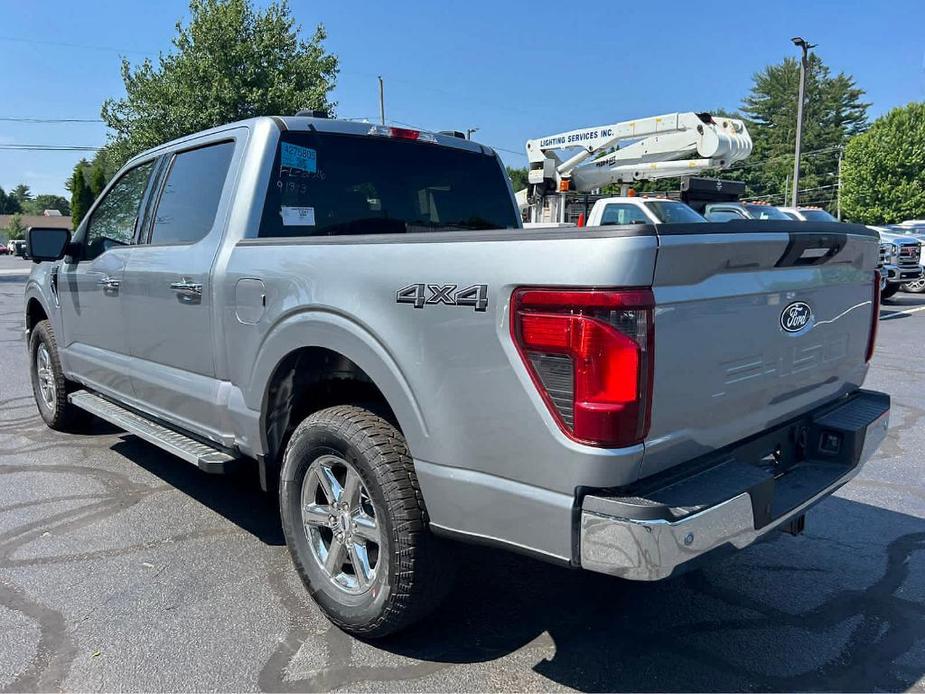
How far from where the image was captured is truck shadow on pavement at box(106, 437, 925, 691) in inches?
103

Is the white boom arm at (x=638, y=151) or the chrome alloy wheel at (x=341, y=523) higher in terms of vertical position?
the white boom arm at (x=638, y=151)

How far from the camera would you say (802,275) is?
2615 mm

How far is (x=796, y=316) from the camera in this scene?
259 centimetres

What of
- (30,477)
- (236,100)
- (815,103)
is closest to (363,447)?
(30,477)

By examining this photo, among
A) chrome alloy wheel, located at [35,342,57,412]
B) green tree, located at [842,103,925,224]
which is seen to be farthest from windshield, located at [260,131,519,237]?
green tree, located at [842,103,925,224]

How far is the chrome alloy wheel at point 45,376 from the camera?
5574 millimetres

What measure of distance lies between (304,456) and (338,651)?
75 cm

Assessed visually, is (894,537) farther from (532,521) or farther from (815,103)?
(815,103)

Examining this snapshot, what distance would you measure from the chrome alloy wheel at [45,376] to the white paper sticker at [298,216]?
3.11 m

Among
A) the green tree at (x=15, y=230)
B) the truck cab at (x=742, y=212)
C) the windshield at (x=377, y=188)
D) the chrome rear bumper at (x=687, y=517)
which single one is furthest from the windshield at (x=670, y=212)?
the green tree at (x=15, y=230)

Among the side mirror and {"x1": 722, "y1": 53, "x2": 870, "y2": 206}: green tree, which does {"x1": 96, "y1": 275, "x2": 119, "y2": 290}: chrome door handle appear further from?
{"x1": 722, "y1": 53, "x2": 870, "y2": 206}: green tree

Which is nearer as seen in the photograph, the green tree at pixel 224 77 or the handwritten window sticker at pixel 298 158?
the handwritten window sticker at pixel 298 158

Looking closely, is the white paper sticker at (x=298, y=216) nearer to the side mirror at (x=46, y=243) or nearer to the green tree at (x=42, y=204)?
the side mirror at (x=46, y=243)

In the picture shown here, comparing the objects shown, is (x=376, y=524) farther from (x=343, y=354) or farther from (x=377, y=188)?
(x=377, y=188)
